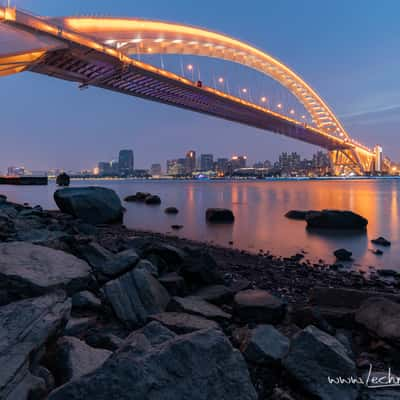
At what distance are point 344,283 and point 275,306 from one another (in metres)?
2.49

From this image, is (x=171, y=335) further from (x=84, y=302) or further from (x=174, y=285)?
(x=174, y=285)

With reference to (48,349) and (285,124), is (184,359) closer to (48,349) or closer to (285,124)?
(48,349)

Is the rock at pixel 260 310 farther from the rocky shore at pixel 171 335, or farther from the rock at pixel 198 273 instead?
the rock at pixel 198 273

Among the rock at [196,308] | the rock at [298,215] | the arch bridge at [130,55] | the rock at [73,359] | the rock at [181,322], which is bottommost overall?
the rock at [298,215]

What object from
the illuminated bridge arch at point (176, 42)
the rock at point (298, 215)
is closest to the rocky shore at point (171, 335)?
the rock at point (298, 215)

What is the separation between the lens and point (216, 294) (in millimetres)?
2832

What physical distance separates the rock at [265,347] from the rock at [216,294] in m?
0.90

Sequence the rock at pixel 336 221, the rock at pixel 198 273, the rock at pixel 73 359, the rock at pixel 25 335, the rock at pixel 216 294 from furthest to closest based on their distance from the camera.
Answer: the rock at pixel 336 221 → the rock at pixel 198 273 → the rock at pixel 216 294 → the rock at pixel 73 359 → the rock at pixel 25 335

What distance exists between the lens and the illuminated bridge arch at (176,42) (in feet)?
70.9

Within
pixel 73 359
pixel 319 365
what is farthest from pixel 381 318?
pixel 73 359

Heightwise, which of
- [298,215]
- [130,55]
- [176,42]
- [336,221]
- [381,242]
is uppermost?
[176,42]

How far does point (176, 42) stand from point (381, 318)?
1285 inches

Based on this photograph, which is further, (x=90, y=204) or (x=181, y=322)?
(x=90, y=204)

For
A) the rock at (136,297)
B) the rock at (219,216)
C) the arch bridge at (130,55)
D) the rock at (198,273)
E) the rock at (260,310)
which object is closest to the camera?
the rock at (136,297)
